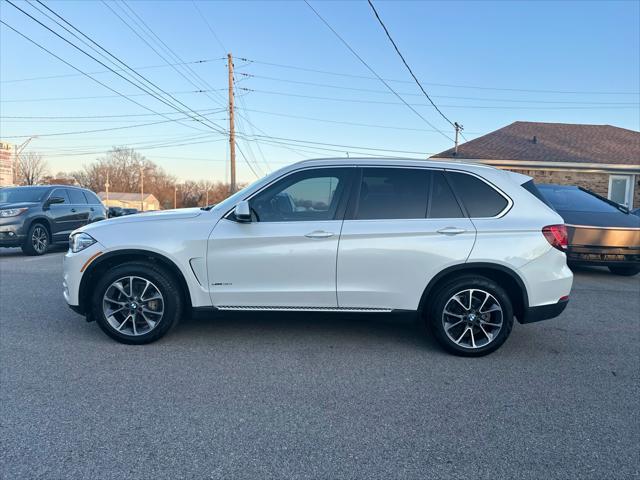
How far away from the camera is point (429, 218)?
3.85 metres

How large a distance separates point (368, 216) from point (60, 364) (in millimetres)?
2939

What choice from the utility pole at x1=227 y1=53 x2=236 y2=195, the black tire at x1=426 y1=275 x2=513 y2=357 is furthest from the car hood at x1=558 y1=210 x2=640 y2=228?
the utility pole at x1=227 y1=53 x2=236 y2=195

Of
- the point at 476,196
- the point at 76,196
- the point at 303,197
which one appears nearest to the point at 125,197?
the point at 76,196

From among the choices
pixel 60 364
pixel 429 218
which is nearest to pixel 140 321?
pixel 60 364

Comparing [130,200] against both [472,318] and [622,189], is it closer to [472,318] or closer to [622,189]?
[622,189]

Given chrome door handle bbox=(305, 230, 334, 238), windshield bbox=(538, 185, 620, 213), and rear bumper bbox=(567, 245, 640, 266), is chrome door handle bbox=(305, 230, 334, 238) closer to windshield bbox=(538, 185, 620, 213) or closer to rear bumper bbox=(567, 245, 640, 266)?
rear bumper bbox=(567, 245, 640, 266)

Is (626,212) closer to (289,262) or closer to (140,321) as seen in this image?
(289,262)

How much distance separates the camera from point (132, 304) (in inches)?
153

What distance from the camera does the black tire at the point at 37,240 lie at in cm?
962

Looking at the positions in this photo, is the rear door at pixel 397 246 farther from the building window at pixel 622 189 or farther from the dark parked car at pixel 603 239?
the building window at pixel 622 189

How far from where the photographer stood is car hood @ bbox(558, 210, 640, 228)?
7527mm

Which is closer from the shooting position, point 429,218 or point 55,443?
point 55,443

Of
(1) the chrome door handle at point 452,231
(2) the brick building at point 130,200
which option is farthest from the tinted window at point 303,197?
(2) the brick building at point 130,200

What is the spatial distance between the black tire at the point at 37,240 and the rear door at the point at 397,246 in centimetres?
897
